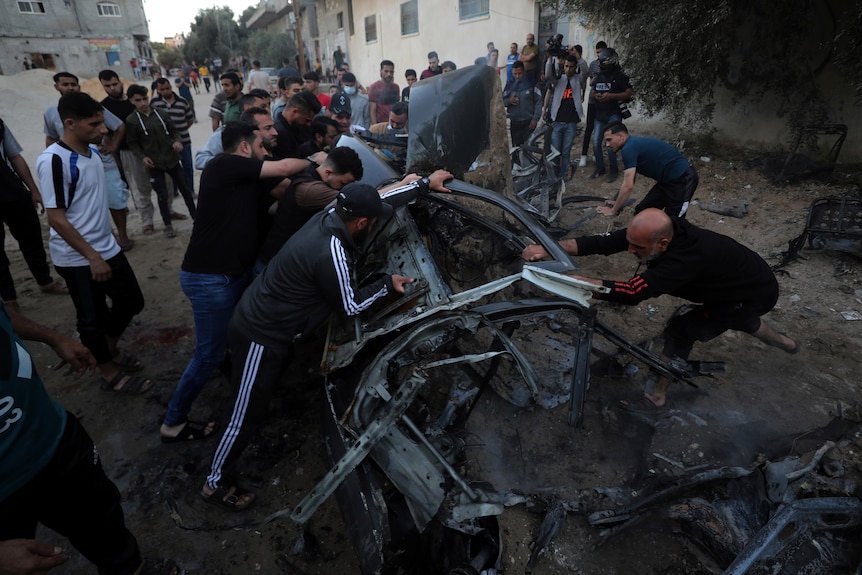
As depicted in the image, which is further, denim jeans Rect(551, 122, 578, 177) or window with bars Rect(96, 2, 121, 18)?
window with bars Rect(96, 2, 121, 18)

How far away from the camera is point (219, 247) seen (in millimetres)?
2748

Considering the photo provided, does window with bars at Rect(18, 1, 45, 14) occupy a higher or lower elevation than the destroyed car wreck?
higher

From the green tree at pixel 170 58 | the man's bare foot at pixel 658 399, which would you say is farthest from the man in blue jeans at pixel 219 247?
the green tree at pixel 170 58

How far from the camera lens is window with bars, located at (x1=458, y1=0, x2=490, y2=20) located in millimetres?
12016

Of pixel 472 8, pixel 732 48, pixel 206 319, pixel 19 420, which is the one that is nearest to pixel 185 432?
pixel 206 319

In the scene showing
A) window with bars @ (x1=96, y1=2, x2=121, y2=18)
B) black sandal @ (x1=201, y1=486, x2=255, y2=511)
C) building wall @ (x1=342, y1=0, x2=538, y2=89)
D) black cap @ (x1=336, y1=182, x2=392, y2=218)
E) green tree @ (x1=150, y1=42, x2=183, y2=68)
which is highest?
window with bars @ (x1=96, y1=2, x2=121, y2=18)

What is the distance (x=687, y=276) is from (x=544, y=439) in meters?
1.26

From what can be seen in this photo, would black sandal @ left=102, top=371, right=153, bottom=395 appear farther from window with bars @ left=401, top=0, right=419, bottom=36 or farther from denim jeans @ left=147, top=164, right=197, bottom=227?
window with bars @ left=401, top=0, right=419, bottom=36

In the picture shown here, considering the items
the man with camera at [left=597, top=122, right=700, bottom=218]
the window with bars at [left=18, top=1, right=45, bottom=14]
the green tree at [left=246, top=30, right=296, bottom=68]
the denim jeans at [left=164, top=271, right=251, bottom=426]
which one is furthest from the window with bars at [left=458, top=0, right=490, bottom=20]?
the window with bars at [left=18, top=1, right=45, bottom=14]

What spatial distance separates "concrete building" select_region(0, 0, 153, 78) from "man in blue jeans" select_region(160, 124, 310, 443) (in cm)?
2647

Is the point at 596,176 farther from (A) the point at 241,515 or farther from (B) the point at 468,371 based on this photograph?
(A) the point at 241,515

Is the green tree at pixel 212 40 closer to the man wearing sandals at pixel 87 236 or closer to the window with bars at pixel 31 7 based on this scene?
the window with bars at pixel 31 7

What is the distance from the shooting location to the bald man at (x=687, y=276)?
2.54m

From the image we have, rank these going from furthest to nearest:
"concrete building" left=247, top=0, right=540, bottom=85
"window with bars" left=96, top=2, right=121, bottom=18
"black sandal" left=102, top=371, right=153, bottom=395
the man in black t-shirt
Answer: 1. "window with bars" left=96, top=2, right=121, bottom=18
2. "concrete building" left=247, top=0, right=540, bottom=85
3. the man in black t-shirt
4. "black sandal" left=102, top=371, right=153, bottom=395
